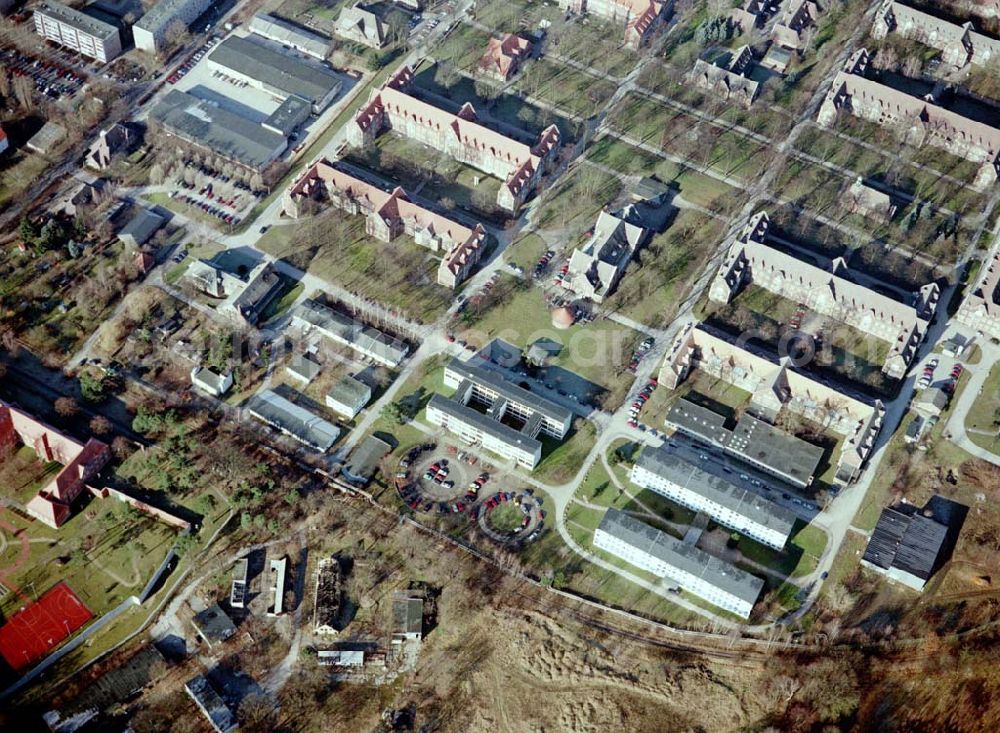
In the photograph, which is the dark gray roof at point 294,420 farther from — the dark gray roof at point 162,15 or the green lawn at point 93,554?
the dark gray roof at point 162,15

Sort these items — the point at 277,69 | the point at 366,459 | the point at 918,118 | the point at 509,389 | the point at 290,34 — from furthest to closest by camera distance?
the point at 290,34, the point at 277,69, the point at 918,118, the point at 509,389, the point at 366,459

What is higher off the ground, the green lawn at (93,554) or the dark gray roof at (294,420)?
the dark gray roof at (294,420)

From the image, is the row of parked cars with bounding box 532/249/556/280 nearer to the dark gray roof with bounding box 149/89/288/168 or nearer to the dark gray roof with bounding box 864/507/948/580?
the dark gray roof with bounding box 149/89/288/168

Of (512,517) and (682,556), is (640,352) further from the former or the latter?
(682,556)

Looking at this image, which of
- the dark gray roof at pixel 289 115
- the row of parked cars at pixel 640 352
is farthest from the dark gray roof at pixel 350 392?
the dark gray roof at pixel 289 115

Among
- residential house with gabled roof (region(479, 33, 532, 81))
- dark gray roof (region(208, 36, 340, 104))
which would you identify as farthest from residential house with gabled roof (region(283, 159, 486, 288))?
residential house with gabled roof (region(479, 33, 532, 81))

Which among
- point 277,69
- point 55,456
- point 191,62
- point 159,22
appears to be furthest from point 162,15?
point 55,456

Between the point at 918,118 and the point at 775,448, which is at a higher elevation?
the point at 918,118
